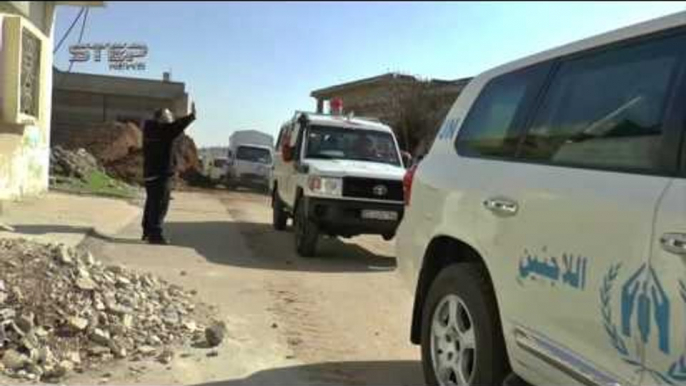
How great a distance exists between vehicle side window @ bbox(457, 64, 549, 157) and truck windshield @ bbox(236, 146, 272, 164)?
29316mm

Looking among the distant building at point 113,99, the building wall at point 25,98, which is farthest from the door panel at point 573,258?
the distant building at point 113,99

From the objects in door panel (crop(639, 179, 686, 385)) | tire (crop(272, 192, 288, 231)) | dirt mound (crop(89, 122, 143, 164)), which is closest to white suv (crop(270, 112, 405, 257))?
tire (crop(272, 192, 288, 231))

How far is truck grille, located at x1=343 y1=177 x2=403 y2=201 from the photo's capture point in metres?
11.8

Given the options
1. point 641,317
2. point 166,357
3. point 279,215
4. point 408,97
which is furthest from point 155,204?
point 408,97

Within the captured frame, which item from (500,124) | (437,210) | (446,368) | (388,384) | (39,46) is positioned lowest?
(388,384)

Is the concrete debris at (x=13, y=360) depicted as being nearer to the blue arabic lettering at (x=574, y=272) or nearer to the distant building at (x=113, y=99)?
the blue arabic lettering at (x=574, y=272)

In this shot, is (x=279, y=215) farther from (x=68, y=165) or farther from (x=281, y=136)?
(x=68, y=165)

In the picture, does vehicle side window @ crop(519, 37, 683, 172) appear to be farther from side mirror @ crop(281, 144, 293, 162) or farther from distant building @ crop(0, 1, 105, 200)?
distant building @ crop(0, 1, 105, 200)

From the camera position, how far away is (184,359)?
6273mm

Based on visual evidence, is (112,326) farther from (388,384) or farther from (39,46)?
(39,46)

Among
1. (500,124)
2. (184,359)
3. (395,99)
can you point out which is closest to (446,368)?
(500,124)

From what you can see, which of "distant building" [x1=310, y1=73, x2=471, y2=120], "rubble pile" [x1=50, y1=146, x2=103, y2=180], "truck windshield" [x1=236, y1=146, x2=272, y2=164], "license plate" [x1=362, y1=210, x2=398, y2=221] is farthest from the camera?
"distant building" [x1=310, y1=73, x2=471, y2=120]

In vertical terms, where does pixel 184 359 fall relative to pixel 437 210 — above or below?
below

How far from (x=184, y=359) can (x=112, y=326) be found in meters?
0.65
